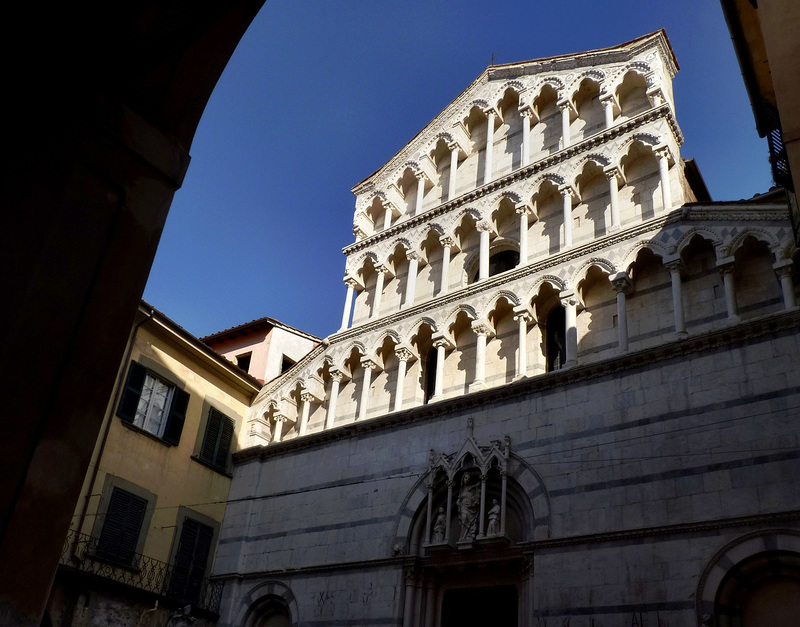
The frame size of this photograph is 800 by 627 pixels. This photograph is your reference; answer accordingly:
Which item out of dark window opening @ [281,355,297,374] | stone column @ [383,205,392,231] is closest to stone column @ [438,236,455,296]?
stone column @ [383,205,392,231]

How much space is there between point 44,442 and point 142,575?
40.5 ft

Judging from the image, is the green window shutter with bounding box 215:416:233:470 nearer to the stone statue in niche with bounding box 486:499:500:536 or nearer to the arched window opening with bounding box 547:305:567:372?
the stone statue in niche with bounding box 486:499:500:536

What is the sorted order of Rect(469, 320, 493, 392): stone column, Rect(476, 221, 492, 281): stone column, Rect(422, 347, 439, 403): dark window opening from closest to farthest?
Rect(469, 320, 493, 392): stone column, Rect(476, 221, 492, 281): stone column, Rect(422, 347, 439, 403): dark window opening

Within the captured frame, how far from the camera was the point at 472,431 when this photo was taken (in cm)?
1378

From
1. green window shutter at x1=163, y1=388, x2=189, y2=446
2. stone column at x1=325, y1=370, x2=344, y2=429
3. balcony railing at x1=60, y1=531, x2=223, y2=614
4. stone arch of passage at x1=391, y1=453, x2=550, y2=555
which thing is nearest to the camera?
stone arch of passage at x1=391, y1=453, x2=550, y2=555

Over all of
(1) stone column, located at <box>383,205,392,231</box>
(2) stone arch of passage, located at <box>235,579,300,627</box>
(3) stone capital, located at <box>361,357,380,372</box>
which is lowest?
(2) stone arch of passage, located at <box>235,579,300,627</box>

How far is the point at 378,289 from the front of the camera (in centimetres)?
1770

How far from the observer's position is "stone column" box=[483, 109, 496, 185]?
17344 mm

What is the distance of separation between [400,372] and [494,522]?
13.6ft

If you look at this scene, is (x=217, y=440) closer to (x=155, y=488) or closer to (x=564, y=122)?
(x=155, y=488)

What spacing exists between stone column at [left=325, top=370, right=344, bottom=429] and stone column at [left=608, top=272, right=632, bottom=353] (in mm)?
6431

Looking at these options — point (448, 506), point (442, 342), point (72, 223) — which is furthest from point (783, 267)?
point (72, 223)

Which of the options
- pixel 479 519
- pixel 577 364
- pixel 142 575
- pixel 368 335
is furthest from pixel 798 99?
pixel 142 575

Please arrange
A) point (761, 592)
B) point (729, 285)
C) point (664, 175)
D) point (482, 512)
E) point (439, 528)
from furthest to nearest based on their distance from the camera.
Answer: point (664, 175) < point (439, 528) < point (482, 512) < point (729, 285) < point (761, 592)
